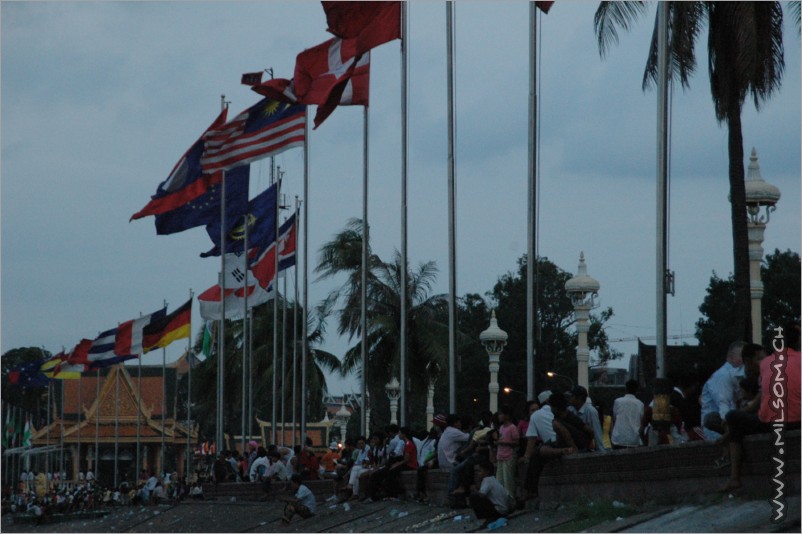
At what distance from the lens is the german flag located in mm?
47906

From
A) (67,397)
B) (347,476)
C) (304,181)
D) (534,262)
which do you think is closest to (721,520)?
(534,262)

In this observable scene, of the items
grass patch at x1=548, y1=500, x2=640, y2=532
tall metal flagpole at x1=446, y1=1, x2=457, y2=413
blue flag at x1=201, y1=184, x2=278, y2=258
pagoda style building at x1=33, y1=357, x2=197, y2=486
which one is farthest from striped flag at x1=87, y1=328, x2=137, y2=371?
pagoda style building at x1=33, y1=357, x2=197, y2=486

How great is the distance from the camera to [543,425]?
1809 cm

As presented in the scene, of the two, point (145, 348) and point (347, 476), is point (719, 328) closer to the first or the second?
point (145, 348)

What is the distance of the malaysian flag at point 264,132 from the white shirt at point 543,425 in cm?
1771

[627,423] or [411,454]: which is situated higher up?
[627,423]

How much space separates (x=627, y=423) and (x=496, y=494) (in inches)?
70.8

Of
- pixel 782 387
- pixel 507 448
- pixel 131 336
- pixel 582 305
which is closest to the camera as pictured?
pixel 782 387

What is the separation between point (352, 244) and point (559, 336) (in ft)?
105

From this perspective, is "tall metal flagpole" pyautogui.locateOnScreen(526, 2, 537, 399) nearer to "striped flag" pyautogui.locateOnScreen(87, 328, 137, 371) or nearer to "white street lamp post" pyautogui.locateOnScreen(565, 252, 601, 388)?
"white street lamp post" pyautogui.locateOnScreen(565, 252, 601, 388)

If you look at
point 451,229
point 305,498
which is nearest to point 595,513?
point 305,498

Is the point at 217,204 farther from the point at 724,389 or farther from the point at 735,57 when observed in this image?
the point at 724,389

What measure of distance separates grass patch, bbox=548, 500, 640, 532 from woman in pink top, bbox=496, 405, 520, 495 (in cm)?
240

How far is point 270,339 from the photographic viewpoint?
6288 cm
